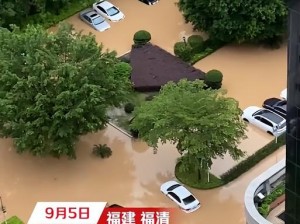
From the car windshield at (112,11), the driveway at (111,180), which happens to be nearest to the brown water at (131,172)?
the driveway at (111,180)

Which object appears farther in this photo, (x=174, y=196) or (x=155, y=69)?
(x=155, y=69)

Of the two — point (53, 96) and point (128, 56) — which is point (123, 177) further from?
point (128, 56)

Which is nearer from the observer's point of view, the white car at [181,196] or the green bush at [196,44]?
the white car at [181,196]

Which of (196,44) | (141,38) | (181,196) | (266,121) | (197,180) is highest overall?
(141,38)

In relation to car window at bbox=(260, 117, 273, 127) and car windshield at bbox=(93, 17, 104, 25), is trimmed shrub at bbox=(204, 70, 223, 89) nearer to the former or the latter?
car window at bbox=(260, 117, 273, 127)

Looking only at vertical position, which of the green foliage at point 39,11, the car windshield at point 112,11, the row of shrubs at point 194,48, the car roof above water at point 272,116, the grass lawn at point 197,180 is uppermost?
the green foliage at point 39,11

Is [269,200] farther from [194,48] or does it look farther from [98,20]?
[98,20]

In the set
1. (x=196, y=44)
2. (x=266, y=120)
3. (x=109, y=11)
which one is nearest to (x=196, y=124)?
(x=266, y=120)

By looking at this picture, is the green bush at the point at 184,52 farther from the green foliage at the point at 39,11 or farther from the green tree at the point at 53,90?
the green tree at the point at 53,90

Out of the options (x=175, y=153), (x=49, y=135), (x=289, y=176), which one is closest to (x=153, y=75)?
(x=175, y=153)
